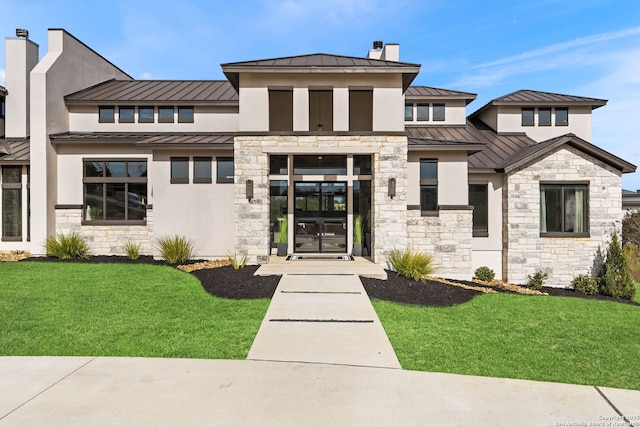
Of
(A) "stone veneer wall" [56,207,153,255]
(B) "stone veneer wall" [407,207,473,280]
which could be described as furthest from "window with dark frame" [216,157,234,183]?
(B) "stone veneer wall" [407,207,473,280]

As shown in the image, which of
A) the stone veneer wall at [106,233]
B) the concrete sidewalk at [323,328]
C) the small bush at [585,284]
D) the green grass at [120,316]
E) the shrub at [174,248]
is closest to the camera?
the concrete sidewalk at [323,328]

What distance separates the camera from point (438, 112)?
19453 millimetres

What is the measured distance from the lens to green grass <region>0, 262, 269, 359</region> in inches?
227

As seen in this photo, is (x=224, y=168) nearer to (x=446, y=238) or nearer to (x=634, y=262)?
(x=446, y=238)

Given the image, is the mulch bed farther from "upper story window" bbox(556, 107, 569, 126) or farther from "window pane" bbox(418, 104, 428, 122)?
"upper story window" bbox(556, 107, 569, 126)

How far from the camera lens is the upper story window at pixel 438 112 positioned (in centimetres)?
1942

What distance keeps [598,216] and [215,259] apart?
15.7m

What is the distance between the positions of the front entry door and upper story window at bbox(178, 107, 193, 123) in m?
7.01

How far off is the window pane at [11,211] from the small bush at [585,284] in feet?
78.9

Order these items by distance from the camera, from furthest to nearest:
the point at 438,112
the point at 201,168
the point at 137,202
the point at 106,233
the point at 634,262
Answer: the point at 438,112
the point at 634,262
the point at 137,202
the point at 106,233
the point at 201,168

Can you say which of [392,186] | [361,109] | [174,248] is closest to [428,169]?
[392,186]

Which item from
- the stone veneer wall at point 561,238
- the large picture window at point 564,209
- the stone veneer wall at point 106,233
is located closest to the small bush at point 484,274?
the stone veneer wall at point 561,238

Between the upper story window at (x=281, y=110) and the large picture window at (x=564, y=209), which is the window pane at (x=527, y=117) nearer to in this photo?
the large picture window at (x=564, y=209)

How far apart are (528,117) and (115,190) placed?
844 inches
